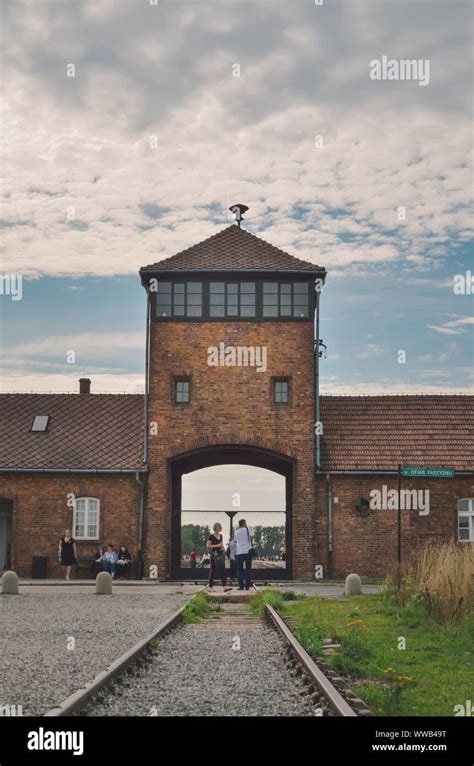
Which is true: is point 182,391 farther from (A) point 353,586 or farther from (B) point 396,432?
(A) point 353,586

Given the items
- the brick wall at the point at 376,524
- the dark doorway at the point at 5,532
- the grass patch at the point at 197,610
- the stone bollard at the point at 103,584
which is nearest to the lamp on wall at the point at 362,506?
the brick wall at the point at 376,524

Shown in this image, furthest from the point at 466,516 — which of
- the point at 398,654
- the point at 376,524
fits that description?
the point at 398,654

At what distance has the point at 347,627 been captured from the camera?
14.1m

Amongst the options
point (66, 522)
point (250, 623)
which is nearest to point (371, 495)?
point (66, 522)

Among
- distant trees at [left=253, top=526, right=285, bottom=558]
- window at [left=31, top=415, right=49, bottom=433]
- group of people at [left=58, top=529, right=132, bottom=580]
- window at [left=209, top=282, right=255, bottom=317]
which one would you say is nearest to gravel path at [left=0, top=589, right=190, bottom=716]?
group of people at [left=58, top=529, right=132, bottom=580]

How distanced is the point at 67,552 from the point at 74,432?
Answer: 209 inches

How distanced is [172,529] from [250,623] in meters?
15.8

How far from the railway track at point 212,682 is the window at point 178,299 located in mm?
18921

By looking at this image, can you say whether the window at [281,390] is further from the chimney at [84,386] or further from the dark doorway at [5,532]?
the chimney at [84,386]

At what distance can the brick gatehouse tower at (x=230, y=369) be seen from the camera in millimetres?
31422

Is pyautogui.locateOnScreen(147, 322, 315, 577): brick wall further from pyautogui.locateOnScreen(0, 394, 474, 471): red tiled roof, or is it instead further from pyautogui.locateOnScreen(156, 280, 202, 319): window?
pyautogui.locateOnScreen(0, 394, 474, 471): red tiled roof

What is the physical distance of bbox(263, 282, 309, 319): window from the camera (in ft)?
105

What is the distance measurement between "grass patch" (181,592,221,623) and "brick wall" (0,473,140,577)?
1163 centimetres
